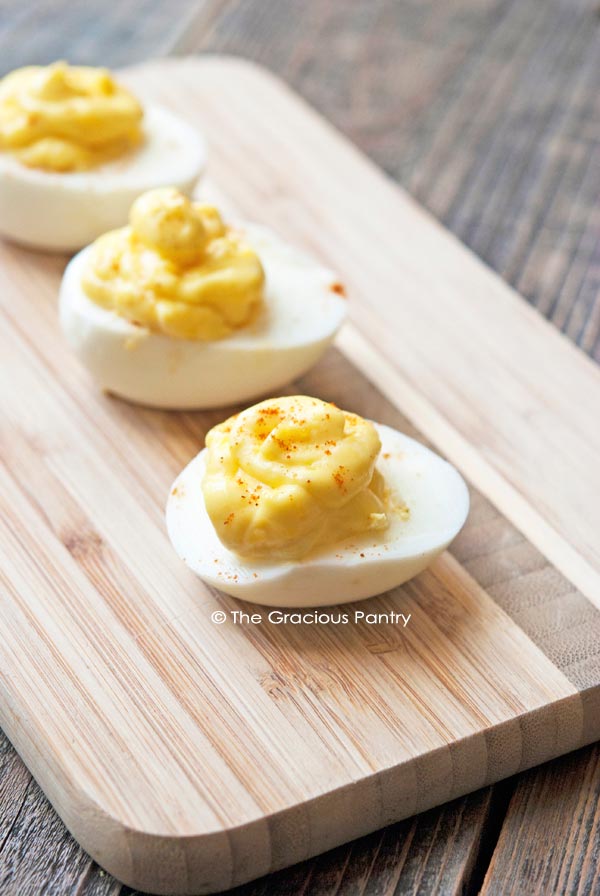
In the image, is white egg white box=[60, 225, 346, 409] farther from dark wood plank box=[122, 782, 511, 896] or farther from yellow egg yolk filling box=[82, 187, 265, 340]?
dark wood plank box=[122, 782, 511, 896]

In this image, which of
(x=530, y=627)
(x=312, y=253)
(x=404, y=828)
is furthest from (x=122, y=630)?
(x=312, y=253)

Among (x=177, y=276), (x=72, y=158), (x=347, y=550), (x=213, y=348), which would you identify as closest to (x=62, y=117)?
(x=72, y=158)

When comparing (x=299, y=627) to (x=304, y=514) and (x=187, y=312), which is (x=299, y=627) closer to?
(x=304, y=514)

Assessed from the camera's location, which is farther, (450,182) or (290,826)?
(450,182)

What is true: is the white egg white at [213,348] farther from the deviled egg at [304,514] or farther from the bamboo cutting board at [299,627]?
the deviled egg at [304,514]

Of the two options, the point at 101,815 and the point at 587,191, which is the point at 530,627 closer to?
the point at 101,815

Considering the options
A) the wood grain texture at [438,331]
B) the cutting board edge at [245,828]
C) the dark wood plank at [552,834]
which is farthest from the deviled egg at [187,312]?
the dark wood plank at [552,834]

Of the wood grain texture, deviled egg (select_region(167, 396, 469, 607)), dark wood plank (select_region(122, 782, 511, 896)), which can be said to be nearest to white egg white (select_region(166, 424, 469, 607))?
deviled egg (select_region(167, 396, 469, 607))
